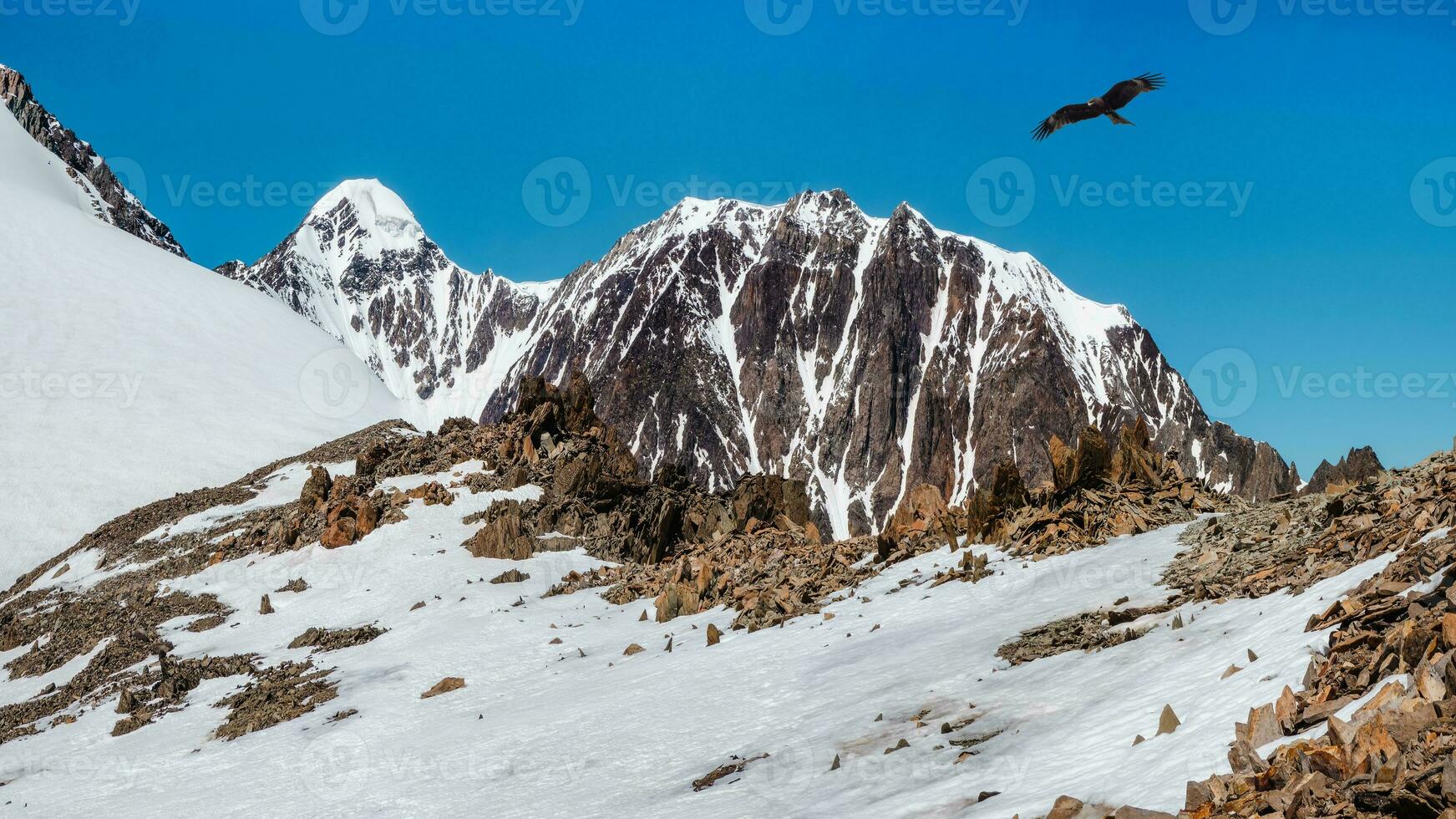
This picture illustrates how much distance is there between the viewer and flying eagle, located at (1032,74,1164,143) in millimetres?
18891

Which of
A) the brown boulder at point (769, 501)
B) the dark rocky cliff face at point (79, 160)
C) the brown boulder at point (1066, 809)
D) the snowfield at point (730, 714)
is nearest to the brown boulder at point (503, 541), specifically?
the snowfield at point (730, 714)

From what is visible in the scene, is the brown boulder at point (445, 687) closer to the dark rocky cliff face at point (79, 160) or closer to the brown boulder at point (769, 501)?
the brown boulder at point (769, 501)

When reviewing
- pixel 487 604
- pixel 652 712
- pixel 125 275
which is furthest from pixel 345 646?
pixel 125 275

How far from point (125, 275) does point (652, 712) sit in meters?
60.9

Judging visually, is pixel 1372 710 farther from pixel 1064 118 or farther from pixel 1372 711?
pixel 1064 118

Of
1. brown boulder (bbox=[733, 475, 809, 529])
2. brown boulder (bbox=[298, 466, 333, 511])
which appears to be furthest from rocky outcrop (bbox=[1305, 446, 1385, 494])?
brown boulder (bbox=[298, 466, 333, 511])

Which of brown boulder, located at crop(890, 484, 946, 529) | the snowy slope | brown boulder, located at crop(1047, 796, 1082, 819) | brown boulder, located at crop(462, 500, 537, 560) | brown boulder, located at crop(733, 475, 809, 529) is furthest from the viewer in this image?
the snowy slope

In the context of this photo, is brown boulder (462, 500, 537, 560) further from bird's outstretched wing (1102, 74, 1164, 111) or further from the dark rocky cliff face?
the dark rocky cliff face

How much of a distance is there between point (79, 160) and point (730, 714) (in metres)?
137

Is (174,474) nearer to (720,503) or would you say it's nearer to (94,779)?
(720,503)

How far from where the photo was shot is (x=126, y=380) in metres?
49.1

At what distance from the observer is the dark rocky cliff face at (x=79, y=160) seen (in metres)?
103

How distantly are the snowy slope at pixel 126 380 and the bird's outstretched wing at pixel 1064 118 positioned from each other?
127 feet

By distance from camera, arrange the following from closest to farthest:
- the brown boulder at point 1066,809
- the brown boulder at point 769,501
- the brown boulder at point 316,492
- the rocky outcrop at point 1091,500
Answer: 1. the brown boulder at point 1066,809
2. the rocky outcrop at point 1091,500
3. the brown boulder at point 769,501
4. the brown boulder at point 316,492
